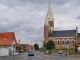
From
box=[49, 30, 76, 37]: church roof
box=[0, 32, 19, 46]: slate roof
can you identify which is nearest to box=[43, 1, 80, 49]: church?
box=[49, 30, 76, 37]: church roof

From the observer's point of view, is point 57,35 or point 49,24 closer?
point 57,35

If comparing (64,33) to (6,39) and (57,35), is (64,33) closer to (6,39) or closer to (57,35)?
(57,35)

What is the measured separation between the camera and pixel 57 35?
132 meters

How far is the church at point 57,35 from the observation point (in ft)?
415

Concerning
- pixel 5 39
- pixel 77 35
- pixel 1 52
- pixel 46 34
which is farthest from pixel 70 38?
pixel 1 52

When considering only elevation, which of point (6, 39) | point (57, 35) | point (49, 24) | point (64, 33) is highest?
point (49, 24)

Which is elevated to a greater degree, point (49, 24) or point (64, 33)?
point (49, 24)

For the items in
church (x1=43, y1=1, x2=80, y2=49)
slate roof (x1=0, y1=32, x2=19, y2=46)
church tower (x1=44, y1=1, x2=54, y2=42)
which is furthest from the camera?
church tower (x1=44, y1=1, x2=54, y2=42)

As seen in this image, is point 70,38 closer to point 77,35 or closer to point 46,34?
point 77,35

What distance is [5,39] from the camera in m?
76.2

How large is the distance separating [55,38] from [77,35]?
14.5 m

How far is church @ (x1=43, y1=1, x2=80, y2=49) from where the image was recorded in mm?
126475

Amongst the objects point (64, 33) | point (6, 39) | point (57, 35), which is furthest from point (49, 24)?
point (6, 39)

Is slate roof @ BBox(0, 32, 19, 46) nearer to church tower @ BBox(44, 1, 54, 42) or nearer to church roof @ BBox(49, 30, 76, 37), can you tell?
church tower @ BBox(44, 1, 54, 42)
